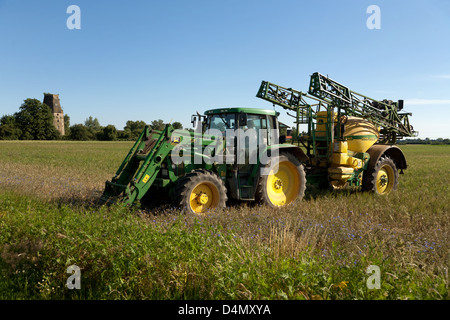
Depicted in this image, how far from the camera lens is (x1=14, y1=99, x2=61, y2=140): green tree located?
69750mm

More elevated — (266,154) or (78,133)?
(78,133)

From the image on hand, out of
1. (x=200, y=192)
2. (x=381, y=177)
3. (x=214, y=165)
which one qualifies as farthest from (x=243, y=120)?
(x=381, y=177)

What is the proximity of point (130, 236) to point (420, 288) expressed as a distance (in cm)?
320

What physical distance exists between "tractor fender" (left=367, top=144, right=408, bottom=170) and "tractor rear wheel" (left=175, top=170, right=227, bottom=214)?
A: 515 cm

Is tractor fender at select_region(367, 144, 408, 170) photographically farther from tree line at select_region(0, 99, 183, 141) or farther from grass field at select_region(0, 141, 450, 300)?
tree line at select_region(0, 99, 183, 141)

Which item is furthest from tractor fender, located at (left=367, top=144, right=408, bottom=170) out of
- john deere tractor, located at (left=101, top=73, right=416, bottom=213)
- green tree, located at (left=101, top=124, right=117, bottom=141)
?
green tree, located at (left=101, top=124, right=117, bottom=141)

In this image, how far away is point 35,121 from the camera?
69.9 meters

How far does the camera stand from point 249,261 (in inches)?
→ 135

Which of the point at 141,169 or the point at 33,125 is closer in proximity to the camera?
the point at 141,169

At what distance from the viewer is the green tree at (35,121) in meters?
69.8

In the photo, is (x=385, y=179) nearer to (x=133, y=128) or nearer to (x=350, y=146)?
(x=350, y=146)

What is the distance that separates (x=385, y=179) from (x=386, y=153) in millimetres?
952
